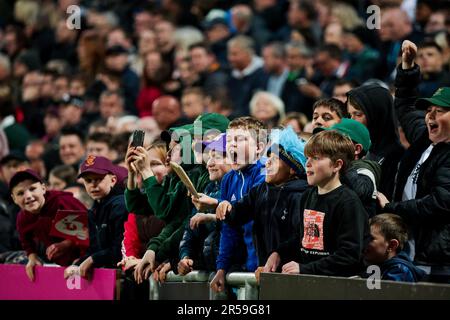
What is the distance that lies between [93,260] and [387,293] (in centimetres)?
284

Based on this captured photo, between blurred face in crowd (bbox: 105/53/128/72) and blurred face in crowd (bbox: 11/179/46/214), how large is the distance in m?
6.84

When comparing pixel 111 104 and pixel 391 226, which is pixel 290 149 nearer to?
pixel 391 226

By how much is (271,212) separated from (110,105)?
769 centimetres

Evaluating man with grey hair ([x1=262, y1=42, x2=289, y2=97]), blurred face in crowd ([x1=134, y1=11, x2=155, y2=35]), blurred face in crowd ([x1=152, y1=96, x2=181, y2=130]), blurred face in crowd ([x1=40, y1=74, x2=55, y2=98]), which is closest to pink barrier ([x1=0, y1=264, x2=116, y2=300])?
blurred face in crowd ([x1=152, y1=96, x2=181, y2=130])

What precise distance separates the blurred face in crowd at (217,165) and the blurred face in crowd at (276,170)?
46 centimetres

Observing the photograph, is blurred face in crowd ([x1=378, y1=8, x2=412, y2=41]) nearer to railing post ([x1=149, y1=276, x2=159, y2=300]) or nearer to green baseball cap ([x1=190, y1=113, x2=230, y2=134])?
green baseball cap ([x1=190, y1=113, x2=230, y2=134])

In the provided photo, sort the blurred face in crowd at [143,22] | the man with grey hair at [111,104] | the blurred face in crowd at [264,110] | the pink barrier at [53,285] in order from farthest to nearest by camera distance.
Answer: the blurred face in crowd at [143,22] < the man with grey hair at [111,104] < the blurred face in crowd at [264,110] < the pink barrier at [53,285]

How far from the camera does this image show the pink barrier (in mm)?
7422

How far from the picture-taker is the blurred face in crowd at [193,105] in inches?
476

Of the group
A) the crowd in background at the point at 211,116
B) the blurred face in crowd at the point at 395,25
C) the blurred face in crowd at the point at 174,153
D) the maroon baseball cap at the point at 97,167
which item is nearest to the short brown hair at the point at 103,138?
the crowd in background at the point at 211,116

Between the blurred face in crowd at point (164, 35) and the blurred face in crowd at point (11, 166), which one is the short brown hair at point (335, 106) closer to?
the blurred face in crowd at point (11, 166)

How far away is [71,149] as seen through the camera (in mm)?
12070

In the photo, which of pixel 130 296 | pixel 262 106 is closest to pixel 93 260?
pixel 130 296

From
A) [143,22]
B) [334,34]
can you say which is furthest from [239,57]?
[143,22]
